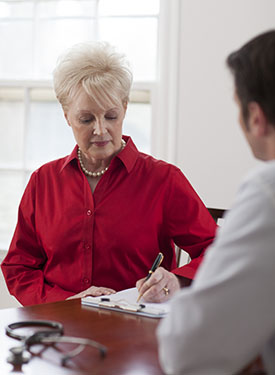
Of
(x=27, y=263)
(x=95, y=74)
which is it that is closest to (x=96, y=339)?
(x=27, y=263)

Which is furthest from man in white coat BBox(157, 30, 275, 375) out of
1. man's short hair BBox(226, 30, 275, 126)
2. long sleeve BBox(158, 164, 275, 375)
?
man's short hair BBox(226, 30, 275, 126)

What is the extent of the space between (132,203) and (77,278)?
1.03 ft

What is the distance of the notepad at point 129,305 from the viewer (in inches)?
55.9

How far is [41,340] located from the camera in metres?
1.17

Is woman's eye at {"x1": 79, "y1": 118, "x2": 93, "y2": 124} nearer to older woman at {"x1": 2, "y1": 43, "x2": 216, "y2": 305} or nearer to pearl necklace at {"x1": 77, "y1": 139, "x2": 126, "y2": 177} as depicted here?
older woman at {"x1": 2, "y1": 43, "x2": 216, "y2": 305}

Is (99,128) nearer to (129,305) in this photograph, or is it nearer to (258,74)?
(129,305)

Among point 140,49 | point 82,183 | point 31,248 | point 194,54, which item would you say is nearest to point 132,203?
point 82,183

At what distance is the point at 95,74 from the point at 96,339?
101 centimetres

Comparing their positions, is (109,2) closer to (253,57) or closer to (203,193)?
(203,193)

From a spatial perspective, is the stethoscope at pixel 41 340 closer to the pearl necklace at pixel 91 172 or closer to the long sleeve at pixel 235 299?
the long sleeve at pixel 235 299

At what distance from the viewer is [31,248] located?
80.4 inches

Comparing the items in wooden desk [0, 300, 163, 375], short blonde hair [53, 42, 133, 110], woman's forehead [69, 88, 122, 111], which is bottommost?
wooden desk [0, 300, 163, 375]

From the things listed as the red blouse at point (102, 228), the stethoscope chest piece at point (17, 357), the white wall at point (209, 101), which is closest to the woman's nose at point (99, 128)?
the red blouse at point (102, 228)

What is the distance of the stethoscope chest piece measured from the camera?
108 cm
